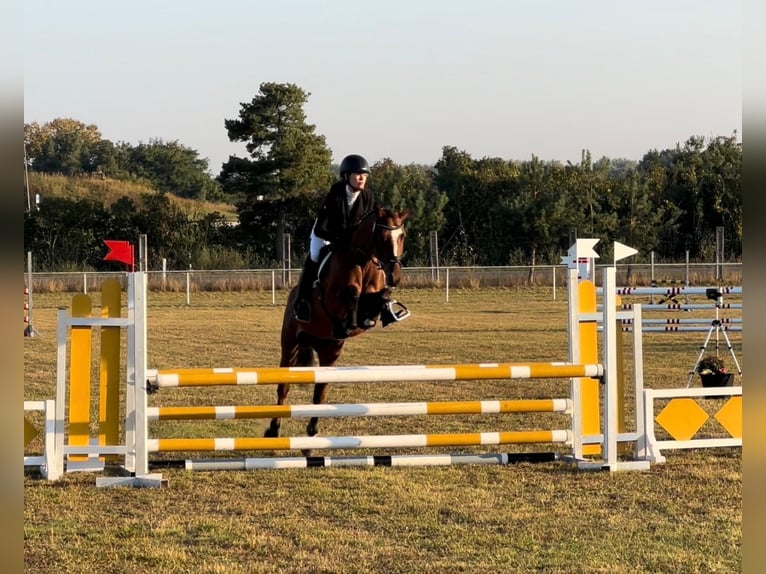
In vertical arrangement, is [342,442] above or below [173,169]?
below

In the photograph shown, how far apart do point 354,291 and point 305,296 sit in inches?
22.8

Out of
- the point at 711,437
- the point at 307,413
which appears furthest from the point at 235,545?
the point at 711,437

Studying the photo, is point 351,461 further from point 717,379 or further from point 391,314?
point 717,379

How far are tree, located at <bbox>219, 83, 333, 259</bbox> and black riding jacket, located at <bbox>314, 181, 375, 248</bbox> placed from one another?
2956cm

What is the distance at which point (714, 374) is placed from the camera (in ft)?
33.7

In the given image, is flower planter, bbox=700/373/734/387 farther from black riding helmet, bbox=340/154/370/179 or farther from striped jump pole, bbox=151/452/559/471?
black riding helmet, bbox=340/154/370/179

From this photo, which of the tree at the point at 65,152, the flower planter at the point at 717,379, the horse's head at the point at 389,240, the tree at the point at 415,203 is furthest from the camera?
the tree at the point at 65,152

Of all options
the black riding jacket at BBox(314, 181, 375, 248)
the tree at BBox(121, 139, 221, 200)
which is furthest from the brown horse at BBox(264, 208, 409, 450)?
the tree at BBox(121, 139, 221, 200)

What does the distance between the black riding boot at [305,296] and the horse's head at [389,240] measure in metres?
0.85

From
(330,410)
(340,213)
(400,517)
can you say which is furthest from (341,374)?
(340,213)

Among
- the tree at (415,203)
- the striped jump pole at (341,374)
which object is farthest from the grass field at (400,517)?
the tree at (415,203)

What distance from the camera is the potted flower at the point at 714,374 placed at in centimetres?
1026

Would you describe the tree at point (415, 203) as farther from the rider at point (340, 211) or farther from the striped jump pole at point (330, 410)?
the striped jump pole at point (330, 410)

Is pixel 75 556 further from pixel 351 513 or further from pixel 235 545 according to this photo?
pixel 351 513
